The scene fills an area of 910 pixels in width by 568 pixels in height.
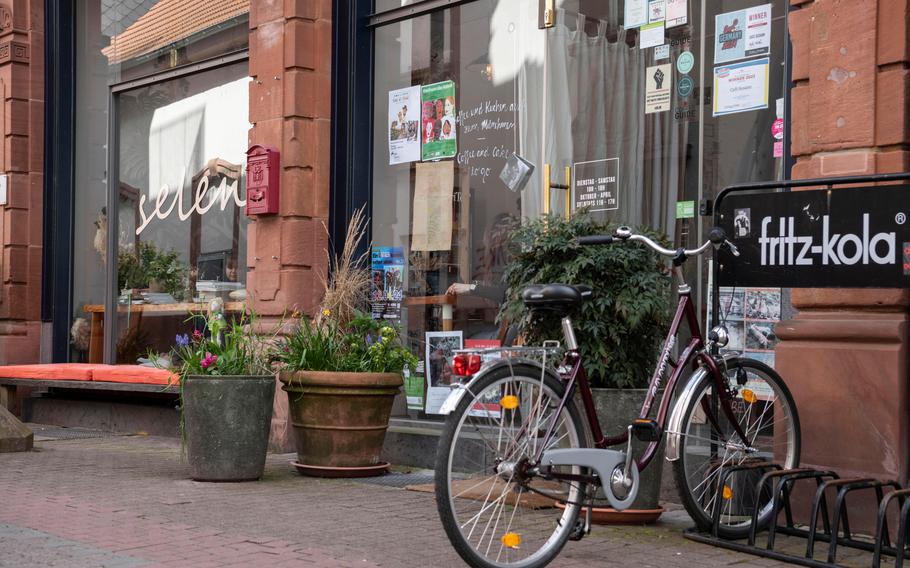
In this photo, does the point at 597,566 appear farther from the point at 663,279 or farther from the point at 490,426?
the point at 663,279

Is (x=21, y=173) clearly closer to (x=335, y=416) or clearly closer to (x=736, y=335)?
(x=335, y=416)

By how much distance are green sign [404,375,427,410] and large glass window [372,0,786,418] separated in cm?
10

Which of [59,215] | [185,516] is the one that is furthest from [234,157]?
[185,516]

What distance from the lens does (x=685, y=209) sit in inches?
290

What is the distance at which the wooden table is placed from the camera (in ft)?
37.6

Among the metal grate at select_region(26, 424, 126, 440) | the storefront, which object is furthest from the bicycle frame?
the metal grate at select_region(26, 424, 126, 440)

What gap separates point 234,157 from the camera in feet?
36.5

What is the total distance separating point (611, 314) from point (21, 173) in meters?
9.02

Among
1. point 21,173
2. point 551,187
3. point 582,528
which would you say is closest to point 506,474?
point 582,528

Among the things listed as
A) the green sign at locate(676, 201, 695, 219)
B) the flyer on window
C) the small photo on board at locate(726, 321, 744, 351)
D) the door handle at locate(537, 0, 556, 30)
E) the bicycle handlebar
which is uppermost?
the door handle at locate(537, 0, 556, 30)

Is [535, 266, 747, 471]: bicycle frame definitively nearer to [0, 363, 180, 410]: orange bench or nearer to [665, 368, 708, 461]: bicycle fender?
[665, 368, 708, 461]: bicycle fender

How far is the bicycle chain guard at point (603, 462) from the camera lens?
15.0 feet

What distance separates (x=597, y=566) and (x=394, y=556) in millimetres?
859

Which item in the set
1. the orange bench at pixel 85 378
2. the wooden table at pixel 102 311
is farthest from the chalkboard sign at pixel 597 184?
the wooden table at pixel 102 311
